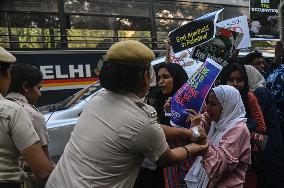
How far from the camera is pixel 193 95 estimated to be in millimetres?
2955

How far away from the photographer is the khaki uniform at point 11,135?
2238 millimetres

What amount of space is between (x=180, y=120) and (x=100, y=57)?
6.19 metres

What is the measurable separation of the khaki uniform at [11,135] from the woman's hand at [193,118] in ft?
3.07

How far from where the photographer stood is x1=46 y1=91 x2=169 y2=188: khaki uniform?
2.03 meters

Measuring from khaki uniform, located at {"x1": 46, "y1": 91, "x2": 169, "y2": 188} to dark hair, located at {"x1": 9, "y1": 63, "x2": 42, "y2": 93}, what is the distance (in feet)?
2.53

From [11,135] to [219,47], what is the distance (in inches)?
88.4

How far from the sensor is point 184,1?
390 inches

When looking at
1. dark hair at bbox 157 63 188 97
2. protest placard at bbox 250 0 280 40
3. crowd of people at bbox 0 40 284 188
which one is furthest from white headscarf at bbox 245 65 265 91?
protest placard at bbox 250 0 280 40

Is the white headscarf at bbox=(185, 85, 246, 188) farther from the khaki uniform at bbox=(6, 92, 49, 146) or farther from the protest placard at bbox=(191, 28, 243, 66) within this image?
the khaki uniform at bbox=(6, 92, 49, 146)

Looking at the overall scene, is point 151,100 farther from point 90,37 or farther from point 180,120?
point 90,37

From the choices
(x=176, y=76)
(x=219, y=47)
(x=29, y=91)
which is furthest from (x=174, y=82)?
(x=29, y=91)

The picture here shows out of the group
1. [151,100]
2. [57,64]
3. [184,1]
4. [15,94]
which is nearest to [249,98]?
[151,100]

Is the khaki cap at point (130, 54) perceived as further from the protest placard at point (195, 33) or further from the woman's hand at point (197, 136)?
the protest placard at point (195, 33)

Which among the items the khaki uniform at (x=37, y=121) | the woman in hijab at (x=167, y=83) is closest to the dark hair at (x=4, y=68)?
the khaki uniform at (x=37, y=121)
